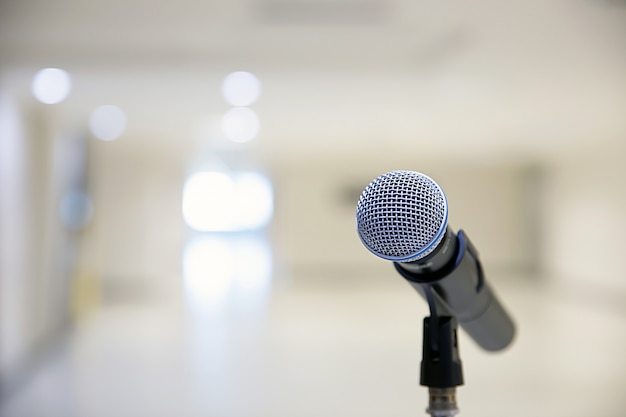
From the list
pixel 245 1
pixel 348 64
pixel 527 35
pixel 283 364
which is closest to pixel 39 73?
pixel 245 1

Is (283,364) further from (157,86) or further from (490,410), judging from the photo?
(157,86)

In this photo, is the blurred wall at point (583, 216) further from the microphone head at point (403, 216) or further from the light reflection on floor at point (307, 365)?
the microphone head at point (403, 216)

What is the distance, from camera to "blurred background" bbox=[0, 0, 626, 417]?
103 inches

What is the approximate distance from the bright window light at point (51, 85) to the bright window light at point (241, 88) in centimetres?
113

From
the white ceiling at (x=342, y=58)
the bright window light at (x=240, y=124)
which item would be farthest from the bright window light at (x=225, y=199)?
the white ceiling at (x=342, y=58)

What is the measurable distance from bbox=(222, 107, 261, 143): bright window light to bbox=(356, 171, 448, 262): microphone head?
459 centimetres

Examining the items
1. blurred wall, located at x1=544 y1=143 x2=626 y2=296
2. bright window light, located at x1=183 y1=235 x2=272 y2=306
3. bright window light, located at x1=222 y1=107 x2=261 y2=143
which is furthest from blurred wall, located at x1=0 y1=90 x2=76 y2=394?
blurred wall, located at x1=544 y1=143 x2=626 y2=296

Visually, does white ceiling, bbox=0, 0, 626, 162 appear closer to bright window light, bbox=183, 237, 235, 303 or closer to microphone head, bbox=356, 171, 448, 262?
microphone head, bbox=356, 171, 448, 262

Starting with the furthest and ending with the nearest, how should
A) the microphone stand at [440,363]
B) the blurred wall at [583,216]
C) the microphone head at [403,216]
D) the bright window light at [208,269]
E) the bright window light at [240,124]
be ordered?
the bright window light at [208,269] < the blurred wall at [583,216] < the bright window light at [240,124] < the microphone stand at [440,363] < the microphone head at [403,216]

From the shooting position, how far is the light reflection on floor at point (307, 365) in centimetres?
250

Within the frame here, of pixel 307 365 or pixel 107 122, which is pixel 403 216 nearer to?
pixel 307 365

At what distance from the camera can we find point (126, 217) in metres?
9.34

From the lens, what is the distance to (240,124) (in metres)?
6.35

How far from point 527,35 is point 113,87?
3163mm
